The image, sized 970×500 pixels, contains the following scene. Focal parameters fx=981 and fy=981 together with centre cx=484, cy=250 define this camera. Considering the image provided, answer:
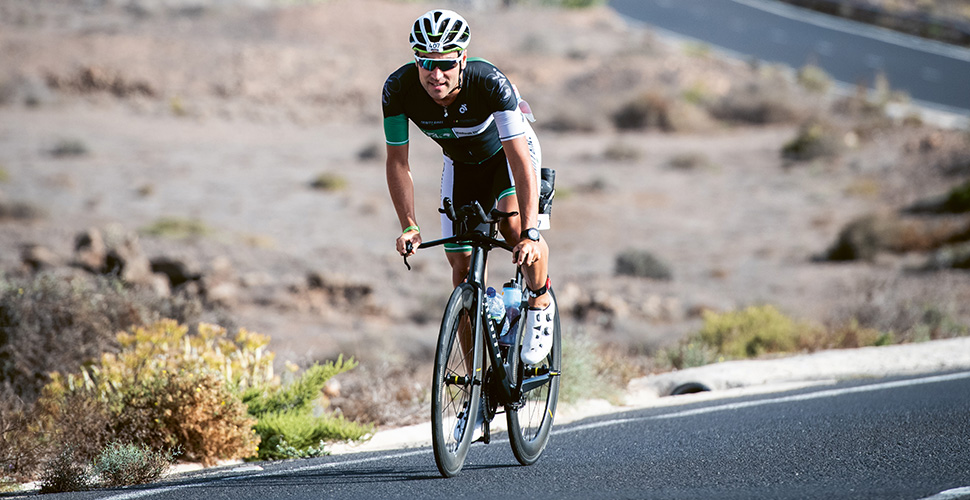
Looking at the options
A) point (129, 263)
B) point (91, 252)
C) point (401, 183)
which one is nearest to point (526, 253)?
point (401, 183)

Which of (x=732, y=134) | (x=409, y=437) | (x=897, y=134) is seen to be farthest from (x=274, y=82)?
(x=409, y=437)

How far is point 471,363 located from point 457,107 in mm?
1335

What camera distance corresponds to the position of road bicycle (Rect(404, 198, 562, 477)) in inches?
188

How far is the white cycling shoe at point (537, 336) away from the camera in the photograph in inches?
213

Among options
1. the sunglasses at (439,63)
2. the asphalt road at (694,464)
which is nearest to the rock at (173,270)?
the asphalt road at (694,464)

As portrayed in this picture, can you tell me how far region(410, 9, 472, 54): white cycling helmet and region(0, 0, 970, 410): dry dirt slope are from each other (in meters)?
5.37

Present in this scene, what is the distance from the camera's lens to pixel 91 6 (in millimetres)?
53312

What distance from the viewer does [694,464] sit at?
5570 millimetres

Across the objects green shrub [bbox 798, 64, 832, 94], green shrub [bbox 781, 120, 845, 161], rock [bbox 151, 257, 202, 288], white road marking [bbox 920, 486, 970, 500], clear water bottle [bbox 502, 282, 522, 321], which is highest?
clear water bottle [bbox 502, 282, 522, 321]

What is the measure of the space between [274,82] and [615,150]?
1723 centimetres

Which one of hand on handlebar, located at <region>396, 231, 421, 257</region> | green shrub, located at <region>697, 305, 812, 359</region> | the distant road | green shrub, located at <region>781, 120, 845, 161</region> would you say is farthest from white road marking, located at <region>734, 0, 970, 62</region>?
hand on handlebar, located at <region>396, 231, 421, 257</region>

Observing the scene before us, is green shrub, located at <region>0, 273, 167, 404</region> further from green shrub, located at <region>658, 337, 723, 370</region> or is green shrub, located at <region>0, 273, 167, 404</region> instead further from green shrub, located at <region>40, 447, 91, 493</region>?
green shrub, located at <region>658, 337, 723, 370</region>

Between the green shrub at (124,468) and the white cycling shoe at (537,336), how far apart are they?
226 centimetres

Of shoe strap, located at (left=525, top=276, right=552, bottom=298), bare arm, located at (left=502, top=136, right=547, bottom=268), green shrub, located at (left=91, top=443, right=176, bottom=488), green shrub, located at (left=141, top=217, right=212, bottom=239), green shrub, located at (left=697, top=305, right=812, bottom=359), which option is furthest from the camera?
green shrub, located at (left=141, top=217, right=212, bottom=239)
